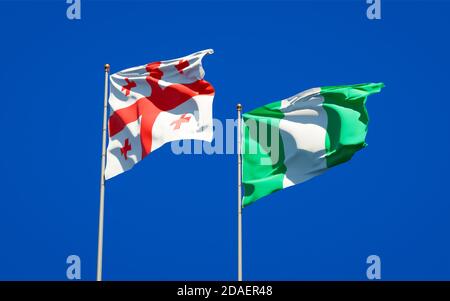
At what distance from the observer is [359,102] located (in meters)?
32.2

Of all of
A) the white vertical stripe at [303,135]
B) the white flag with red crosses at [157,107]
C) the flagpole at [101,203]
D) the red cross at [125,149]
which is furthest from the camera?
the white vertical stripe at [303,135]

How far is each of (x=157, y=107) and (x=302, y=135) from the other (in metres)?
5.11

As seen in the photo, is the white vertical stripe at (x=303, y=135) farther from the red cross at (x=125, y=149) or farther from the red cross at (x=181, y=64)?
the red cross at (x=125, y=149)

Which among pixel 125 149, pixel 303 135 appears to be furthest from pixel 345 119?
pixel 125 149

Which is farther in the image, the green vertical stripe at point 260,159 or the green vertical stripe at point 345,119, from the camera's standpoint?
the green vertical stripe at point 345,119

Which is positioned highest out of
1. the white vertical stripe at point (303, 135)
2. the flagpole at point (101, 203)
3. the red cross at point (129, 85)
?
the red cross at point (129, 85)

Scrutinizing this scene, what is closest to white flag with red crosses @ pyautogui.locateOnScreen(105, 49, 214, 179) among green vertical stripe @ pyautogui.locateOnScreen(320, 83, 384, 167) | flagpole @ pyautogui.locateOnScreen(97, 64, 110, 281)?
flagpole @ pyautogui.locateOnScreen(97, 64, 110, 281)

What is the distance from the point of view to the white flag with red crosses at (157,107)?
3061 centimetres

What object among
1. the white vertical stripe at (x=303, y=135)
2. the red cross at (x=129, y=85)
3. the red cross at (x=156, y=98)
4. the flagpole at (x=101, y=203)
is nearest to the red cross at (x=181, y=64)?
the red cross at (x=156, y=98)

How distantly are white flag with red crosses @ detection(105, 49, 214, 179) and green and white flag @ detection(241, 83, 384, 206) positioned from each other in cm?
188

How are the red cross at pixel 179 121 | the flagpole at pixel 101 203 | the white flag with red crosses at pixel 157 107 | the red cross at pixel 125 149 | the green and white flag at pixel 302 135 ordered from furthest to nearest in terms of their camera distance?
the green and white flag at pixel 302 135
the red cross at pixel 179 121
the white flag with red crosses at pixel 157 107
the red cross at pixel 125 149
the flagpole at pixel 101 203

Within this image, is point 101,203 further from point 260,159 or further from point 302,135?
point 302,135

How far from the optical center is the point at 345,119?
32219 millimetres
